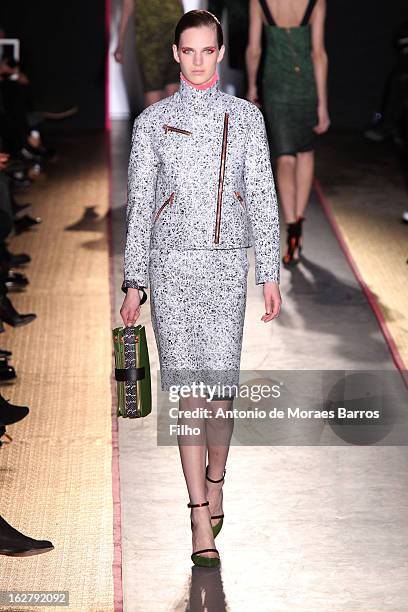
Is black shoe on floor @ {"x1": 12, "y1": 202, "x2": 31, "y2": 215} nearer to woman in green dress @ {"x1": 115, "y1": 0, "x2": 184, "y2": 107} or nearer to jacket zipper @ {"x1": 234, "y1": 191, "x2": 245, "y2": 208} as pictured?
woman in green dress @ {"x1": 115, "y1": 0, "x2": 184, "y2": 107}

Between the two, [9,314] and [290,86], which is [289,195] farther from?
[9,314]

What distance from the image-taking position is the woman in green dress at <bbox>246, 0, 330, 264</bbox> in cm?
656

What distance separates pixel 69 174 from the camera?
9211mm

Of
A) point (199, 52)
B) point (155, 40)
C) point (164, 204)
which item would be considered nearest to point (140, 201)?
point (164, 204)

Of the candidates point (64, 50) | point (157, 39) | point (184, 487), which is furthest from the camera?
point (64, 50)

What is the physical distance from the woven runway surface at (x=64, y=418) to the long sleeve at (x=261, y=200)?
971 millimetres

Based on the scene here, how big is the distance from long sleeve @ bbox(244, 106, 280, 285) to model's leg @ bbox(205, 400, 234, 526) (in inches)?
15.4

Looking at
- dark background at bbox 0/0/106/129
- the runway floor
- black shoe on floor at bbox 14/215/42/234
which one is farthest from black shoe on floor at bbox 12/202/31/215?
dark background at bbox 0/0/106/129

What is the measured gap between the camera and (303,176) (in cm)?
698

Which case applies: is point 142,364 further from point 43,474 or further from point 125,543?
point 43,474

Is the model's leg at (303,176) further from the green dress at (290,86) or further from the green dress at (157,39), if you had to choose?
the green dress at (157,39)

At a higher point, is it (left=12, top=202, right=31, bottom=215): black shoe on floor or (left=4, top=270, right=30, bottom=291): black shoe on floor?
(left=4, top=270, right=30, bottom=291): black shoe on floor

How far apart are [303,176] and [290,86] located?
52 cm

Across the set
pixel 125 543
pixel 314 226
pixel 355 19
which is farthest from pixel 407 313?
pixel 355 19
